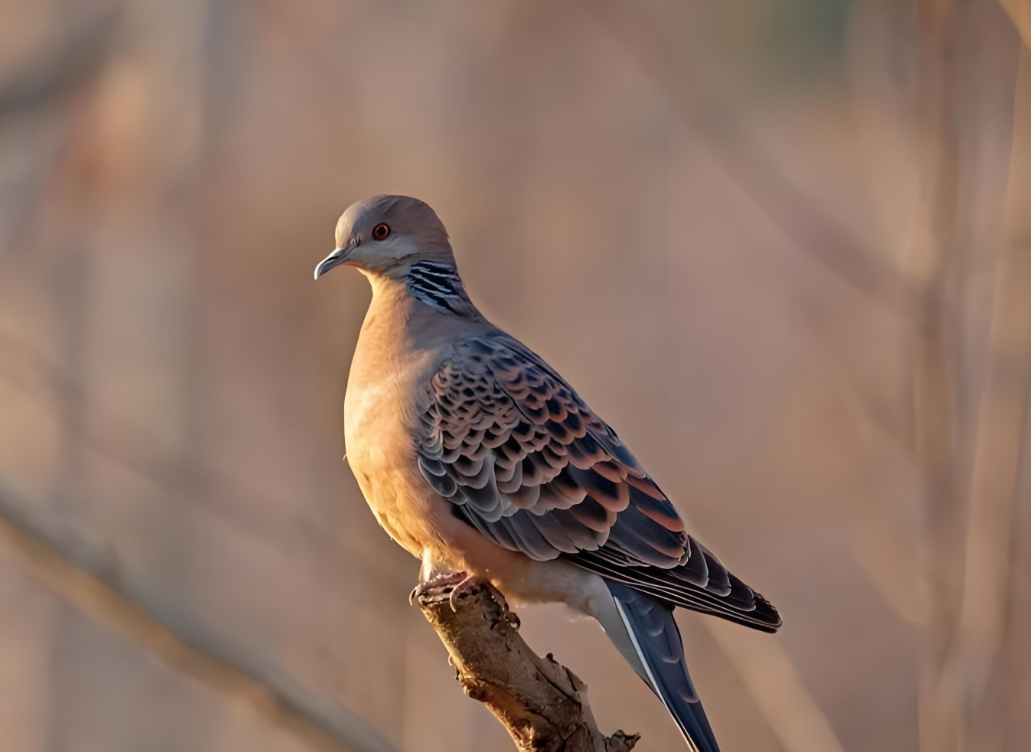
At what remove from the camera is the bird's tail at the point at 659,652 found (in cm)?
250

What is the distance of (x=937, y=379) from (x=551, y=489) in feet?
3.22

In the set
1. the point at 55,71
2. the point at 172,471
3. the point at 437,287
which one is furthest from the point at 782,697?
the point at 172,471

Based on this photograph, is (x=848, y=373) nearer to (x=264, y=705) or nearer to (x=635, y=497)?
(x=635, y=497)

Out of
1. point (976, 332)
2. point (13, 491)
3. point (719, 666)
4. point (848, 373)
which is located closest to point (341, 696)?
point (719, 666)

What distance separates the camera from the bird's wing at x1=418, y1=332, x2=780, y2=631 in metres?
2.77

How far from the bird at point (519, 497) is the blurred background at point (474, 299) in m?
1.59

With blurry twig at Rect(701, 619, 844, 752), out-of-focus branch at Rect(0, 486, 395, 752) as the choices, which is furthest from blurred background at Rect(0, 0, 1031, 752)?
out-of-focus branch at Rect(0, 486, 395, 752)

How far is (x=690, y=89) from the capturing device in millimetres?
6016

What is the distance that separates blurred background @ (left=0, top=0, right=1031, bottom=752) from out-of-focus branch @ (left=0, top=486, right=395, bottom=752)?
2.26 meters

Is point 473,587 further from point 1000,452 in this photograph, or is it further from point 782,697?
point 1000,452

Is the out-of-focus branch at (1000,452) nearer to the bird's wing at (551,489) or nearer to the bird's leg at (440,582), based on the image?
the bird's wing at (551,489)

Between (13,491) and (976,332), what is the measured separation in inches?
205

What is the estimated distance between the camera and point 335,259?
10.2 feet

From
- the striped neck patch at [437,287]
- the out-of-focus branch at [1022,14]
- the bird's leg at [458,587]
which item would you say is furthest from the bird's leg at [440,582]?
the out-of-focus branch at [1022,14]
